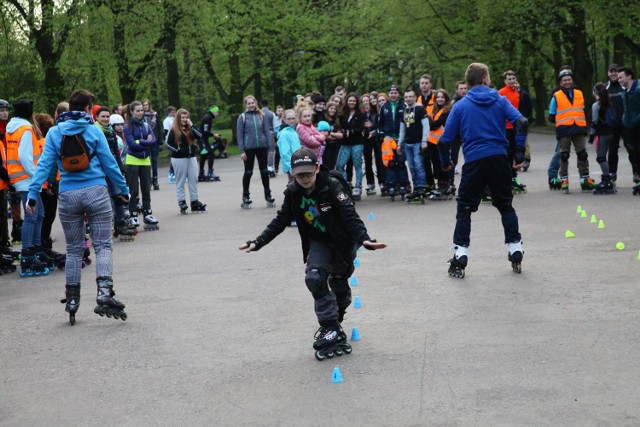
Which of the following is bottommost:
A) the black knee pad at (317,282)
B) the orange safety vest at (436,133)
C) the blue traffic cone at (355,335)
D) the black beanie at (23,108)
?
the blue traffic cone at (355,335)

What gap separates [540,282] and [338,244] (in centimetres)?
272

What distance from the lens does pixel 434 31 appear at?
46656mm

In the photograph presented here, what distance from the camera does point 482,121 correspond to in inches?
370

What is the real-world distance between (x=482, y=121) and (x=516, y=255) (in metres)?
1.40

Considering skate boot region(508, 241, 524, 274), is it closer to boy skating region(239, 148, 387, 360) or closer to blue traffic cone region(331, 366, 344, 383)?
boy skating region(239, 148, 387, 360)

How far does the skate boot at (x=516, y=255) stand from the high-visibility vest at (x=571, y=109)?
284 inches

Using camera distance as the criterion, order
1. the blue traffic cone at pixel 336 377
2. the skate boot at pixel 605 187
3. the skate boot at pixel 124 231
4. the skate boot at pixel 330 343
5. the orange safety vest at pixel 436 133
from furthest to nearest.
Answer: the orange safety vest at pixel 436 133 < the skate boot at pixel 605 187 < the skate boot at pixel 124 231 < the skate boot at pixel 330 343 < the blue traffic cone at pixel 336 377

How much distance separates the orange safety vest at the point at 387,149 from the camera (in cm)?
1666

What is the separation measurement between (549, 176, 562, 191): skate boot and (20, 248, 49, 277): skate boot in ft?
30.6

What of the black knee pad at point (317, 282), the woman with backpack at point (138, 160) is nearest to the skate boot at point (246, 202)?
the woman with backpack at point (138, 160)

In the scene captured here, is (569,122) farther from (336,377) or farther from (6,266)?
(336,377)

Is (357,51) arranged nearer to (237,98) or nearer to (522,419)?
(237,98)

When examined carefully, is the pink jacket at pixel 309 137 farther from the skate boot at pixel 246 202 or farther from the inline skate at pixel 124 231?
the inline skate at pixel 124 231

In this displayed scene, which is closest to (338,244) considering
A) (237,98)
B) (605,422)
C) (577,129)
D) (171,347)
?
(171,347)
